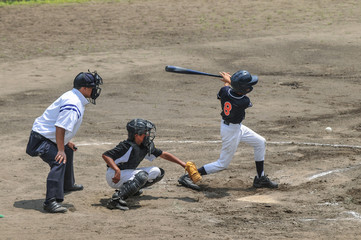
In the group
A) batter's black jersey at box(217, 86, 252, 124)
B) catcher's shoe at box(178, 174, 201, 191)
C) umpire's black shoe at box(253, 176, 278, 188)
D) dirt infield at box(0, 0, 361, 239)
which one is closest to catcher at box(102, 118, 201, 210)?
dirt infield at box(0, 0, 361, 239)

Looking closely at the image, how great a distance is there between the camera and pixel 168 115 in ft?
48.1

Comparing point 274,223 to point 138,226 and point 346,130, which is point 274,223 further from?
point 346,130

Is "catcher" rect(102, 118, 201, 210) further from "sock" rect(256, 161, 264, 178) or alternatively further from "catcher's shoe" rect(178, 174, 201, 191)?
"sock" rect(256, 161, 264, 178)

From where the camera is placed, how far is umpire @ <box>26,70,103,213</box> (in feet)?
26.7

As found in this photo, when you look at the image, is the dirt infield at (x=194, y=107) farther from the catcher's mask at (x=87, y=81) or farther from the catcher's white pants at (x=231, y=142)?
the catcher's mask at (x=87, y=81)

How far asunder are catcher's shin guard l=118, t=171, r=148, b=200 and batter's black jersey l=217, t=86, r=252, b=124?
159 centimetres

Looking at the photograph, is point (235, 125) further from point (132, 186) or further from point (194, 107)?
point (194, 107)

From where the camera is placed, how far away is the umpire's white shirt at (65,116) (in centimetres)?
809

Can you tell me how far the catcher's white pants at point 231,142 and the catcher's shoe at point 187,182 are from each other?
293 millimetres

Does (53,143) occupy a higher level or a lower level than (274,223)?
higher

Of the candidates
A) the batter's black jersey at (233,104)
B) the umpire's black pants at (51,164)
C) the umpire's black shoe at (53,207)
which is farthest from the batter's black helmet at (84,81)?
the batter's black jersey at (233,104)

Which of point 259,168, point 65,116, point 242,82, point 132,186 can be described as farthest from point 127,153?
point 259,168

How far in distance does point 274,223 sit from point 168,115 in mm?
7032

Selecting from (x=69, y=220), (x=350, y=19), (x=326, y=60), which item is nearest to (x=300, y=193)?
(x=69, y=220)
